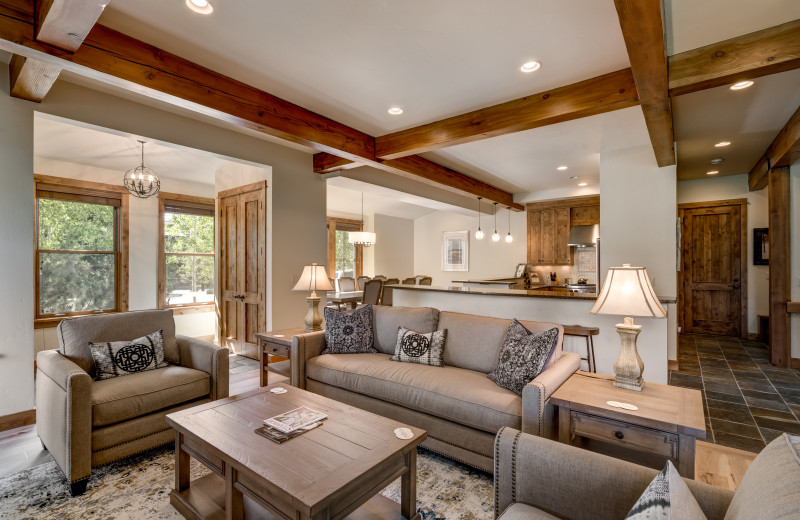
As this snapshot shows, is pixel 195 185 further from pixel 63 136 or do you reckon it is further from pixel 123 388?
pixel 123 388

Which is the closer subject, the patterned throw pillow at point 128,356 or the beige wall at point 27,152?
the patterned throw pillow at point 128,356

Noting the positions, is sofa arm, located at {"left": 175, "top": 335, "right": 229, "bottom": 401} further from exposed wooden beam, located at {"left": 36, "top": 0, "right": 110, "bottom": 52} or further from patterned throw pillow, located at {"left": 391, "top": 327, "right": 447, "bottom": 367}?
exposed wooden beam, located at {"left": 36, "top": 0, "right": 110, "bottom": 52}

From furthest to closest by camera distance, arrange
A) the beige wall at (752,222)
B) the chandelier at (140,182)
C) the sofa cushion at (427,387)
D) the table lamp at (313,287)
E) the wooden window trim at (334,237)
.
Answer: the wooden window trim at (334,237)
the beige wall at (752,222)
the chandelier at (140,182)
the table lamp at (313,287)
the sofa cushion at (427,387)

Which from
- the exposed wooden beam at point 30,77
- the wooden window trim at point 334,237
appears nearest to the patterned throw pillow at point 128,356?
the exposed wooden beam at point 30,77

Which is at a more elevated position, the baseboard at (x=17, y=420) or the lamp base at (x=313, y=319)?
the lamp base at (x=313, y=319)

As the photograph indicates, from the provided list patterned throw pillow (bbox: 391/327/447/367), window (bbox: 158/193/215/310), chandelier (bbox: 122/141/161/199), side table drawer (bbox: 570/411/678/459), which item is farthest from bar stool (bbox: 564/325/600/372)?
window (bbox: 158/193/215/310)

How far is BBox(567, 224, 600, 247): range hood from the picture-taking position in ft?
23.8

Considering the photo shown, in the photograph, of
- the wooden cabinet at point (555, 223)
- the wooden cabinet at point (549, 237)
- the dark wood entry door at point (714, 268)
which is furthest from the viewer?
the wooden cabinet at point (549, 237)

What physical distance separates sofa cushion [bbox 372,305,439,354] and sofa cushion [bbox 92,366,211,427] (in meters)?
1.45

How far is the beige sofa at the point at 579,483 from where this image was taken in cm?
95

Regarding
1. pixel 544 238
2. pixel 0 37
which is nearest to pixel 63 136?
pixel 0 37

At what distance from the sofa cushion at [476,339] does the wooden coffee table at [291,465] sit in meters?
1.11

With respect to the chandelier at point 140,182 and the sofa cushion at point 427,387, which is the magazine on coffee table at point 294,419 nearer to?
the sofa cushion at point 427,387

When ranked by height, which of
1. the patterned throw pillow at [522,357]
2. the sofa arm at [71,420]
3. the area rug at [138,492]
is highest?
the patterned throw pillow at [522,357]
